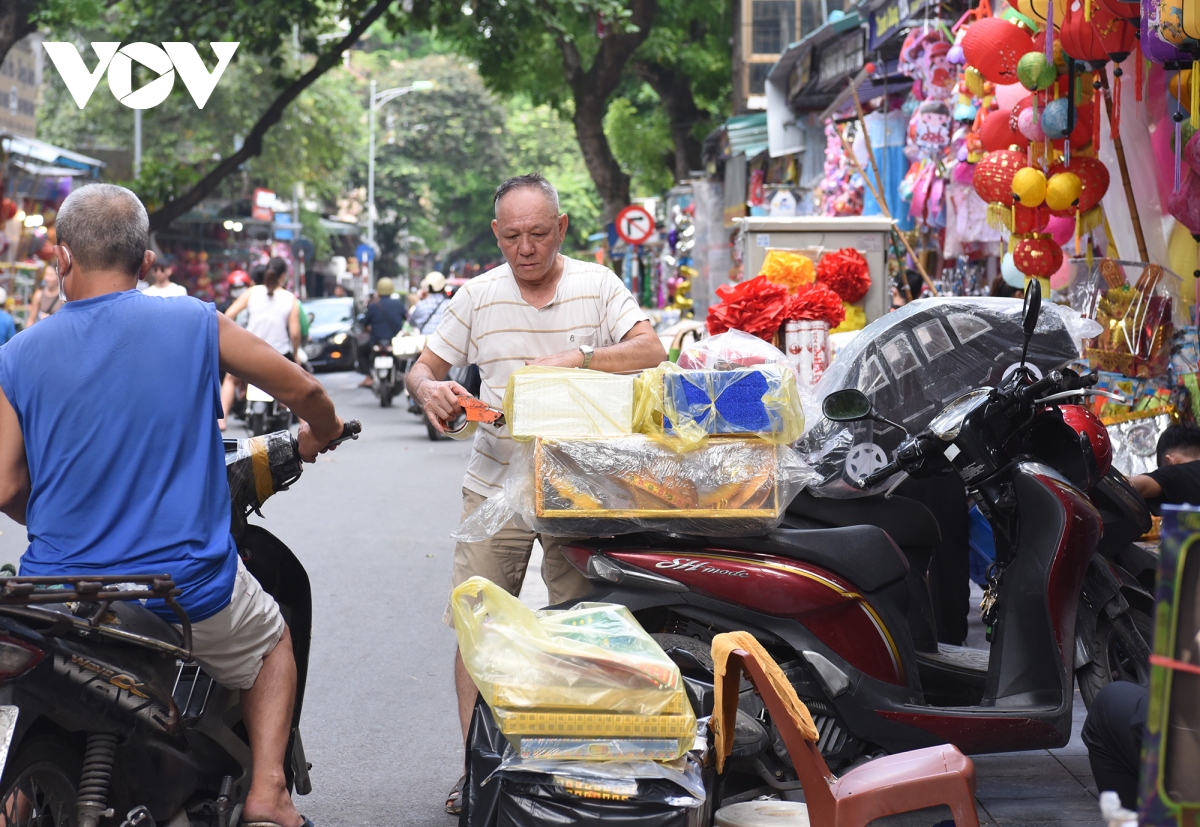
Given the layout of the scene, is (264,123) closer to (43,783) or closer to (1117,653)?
(1117,653)

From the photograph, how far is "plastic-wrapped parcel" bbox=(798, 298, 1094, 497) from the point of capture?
15.1 feet

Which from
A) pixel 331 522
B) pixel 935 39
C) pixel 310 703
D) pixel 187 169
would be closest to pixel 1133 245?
pixel 935 39

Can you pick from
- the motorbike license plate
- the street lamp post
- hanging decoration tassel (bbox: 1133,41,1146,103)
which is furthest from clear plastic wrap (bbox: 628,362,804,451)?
the street lamp post

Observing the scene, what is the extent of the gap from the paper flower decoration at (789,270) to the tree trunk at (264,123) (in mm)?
12359

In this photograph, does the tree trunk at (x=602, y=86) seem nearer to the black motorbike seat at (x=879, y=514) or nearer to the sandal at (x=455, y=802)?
the black motorbike seat at (x=879, y=514)

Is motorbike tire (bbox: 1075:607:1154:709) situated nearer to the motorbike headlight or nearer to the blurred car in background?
the motorbike headlight

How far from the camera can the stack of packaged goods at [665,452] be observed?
3.59 m

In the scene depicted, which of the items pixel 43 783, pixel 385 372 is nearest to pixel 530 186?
pixel 43 783

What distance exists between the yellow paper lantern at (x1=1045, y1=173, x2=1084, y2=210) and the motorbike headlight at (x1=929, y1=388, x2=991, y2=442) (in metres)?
3.06

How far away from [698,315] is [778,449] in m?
16.8

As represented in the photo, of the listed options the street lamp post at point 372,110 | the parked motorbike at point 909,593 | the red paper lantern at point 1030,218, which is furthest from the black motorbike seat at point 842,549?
the street lamp post at point 372,110

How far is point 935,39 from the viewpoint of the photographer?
1039 centimetres

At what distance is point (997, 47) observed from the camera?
7.00 metres

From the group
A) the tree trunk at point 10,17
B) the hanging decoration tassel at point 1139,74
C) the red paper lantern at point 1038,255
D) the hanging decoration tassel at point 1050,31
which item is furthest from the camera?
the tree trunk at point 10,17
